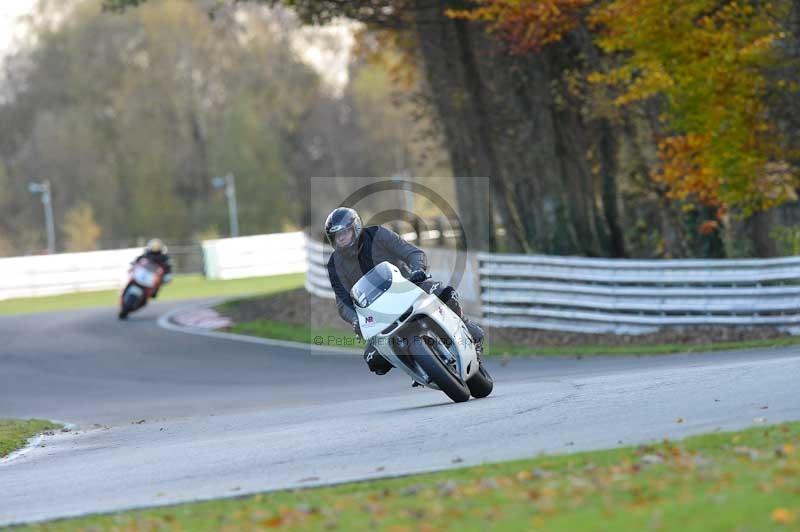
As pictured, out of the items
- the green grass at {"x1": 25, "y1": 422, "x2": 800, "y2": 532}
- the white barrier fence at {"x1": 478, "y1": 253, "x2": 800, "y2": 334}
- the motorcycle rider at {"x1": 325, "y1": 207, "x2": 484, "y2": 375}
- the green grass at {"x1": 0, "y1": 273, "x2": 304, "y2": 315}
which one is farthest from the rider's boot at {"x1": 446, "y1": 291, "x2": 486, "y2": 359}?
the green grass at {"x1": 0, "y1": 273, "x2": 304, "y2": 315}

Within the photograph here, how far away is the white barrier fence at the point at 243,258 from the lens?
45.6 m

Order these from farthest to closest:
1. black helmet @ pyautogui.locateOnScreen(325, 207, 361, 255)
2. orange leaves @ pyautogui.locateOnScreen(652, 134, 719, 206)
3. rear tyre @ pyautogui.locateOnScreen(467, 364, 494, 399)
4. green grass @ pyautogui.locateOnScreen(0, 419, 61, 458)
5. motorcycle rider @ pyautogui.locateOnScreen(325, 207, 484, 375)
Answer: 1. orange leaves @ pyautogui.locateOnScreen(652, 134, 719, 206)
2. green grass @ pyautogui.locateOnScreen(0, 419, 61, 458)
3. rear tyre @ pyautogui.locateOnScreen(467, 364, 494, 399)
4. motorcycle rider @ pyautogui.locateOnScreen(325, 207, 484, 375)
5. black helmet @ pyautogui.locateOnScreen(325, 207, 361, 255)

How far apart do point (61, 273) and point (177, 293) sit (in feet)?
17.5

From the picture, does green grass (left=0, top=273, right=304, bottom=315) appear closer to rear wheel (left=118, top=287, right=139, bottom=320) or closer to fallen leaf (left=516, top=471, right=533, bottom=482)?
rear wheel (left=118, top=287, right=139, bottom=320)

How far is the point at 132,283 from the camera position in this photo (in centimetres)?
2962

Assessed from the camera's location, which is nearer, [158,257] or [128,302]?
[128,302]

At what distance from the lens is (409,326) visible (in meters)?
11.2

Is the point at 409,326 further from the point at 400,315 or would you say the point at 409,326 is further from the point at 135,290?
the point at 135,290

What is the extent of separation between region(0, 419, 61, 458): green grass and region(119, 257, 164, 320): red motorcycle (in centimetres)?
1451

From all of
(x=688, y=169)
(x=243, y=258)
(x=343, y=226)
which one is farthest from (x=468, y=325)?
(x=243, y=258)

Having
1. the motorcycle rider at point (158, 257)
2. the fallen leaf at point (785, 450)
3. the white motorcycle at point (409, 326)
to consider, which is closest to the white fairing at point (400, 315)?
the white motorcycle at point (409, 326)

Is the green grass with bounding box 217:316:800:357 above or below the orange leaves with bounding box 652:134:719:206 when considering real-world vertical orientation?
below

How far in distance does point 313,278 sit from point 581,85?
28.1 ft

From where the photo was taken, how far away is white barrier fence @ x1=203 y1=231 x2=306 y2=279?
45.6 m
